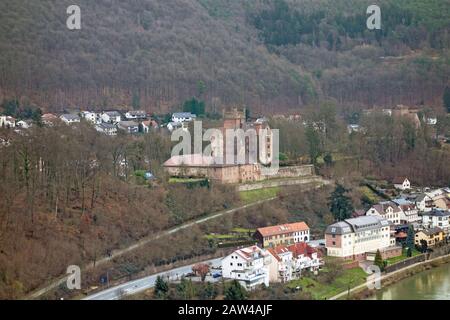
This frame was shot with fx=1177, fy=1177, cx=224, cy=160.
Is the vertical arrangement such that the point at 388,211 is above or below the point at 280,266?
above

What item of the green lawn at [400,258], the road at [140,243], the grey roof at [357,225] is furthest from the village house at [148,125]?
the green lawn at [400,258]

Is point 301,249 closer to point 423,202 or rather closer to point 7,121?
point 423,202

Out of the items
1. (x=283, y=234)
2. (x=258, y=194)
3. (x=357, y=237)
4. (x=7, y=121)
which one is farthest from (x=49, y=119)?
(x=357, y=237)

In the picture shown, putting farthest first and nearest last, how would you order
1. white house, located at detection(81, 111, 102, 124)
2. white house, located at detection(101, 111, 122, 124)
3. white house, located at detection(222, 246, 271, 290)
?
white house, located at detection(101, 111, 122, 124) < white house, located at detection(81, 111, 102, 124) < white house, located at detection(222, 246, 271, 290)

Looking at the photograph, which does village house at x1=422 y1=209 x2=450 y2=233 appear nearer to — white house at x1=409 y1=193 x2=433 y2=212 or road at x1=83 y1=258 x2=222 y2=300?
white house at x1=409 y1=193 x2=433 y2=212

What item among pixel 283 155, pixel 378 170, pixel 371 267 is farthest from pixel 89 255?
pixel 378 170

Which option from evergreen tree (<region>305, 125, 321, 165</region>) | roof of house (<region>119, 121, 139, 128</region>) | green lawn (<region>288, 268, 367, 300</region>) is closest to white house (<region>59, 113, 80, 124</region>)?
roof of house (<region>119, 121, 139, 128</region>)
